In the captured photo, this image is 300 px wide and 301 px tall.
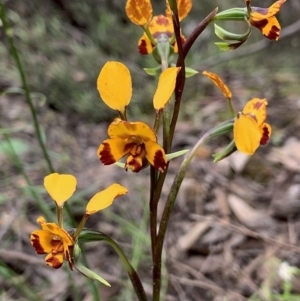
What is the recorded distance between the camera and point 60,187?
0.68m

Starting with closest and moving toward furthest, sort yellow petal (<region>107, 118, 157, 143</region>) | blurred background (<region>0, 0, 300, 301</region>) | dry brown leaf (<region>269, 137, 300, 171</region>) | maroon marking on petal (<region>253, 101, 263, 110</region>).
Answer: yellow petal (<region>107, 118, 157, 143</region>)
maroon marking on petal (<region>253, 101, 263, 110</region>)
blurred background (<region>0, 0, 300, 301</region>)
dry brown leaf (<region>269, 137, 300, 171</region>)

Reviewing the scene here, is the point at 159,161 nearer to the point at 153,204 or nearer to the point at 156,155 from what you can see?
the point at 156,155

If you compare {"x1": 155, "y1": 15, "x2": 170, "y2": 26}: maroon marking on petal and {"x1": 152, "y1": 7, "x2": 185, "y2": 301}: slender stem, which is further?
{"x1": 155, "y1": 15, "x2": 170, "y2": 26}: maroon marking on petal

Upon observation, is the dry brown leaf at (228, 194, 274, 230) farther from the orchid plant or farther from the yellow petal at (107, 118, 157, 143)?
the yellow petal at (107, 118, 157, 143)

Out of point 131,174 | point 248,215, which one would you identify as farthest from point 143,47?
point 131,174

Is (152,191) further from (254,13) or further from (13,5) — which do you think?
(13,5)

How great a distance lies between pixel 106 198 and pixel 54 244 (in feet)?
0.28

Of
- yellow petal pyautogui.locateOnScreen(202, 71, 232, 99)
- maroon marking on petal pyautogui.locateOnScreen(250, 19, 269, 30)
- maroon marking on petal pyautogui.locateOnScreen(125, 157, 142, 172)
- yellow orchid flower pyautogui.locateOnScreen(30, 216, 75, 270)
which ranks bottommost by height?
yellow orchid flower pyautogui.locateOnScreen(30, 216, 75, 270)

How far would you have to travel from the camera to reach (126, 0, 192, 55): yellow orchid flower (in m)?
0.71

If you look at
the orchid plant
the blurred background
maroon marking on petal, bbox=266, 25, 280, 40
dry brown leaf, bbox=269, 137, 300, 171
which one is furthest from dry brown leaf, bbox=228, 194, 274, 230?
maroon marking on petal, bbox=266, 25, 280, 40

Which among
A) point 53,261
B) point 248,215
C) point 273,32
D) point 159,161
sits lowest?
point 248,215

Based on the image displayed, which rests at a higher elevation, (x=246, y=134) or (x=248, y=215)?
(x=246, y=134)

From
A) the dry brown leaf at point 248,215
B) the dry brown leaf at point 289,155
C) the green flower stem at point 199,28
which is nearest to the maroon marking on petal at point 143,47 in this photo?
the green flower stem at point 199,28

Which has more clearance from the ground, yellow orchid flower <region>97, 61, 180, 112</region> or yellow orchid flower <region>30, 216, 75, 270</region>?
yellow orchid flower <region>97, 61, 180, 112</region>
